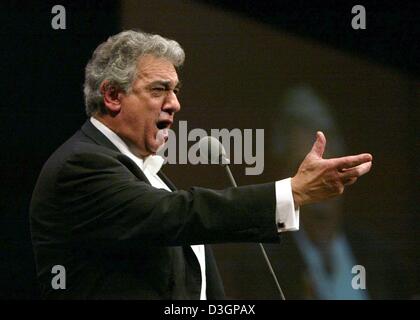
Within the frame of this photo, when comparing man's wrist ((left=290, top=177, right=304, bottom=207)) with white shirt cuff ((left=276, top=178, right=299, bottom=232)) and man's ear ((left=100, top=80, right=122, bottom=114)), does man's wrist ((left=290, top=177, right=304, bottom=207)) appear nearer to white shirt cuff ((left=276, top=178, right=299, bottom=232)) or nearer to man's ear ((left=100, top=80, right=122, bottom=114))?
white shirt cuff ((left=276, top=178, right=299, bottom=232))

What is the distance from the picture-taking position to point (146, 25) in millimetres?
3576

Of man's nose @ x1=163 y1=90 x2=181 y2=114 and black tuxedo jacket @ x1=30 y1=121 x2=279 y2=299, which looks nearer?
black tuxedo jacket @ x1=30 y1=121 x2=279 y2=299

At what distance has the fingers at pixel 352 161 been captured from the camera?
2.14 metres

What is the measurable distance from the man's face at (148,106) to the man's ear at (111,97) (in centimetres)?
1

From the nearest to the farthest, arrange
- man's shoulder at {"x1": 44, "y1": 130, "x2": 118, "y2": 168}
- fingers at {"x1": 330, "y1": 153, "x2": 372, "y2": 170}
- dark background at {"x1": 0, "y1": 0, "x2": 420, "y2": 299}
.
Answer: fingers at {"x1": 330, "y1": 153, "x2": 372, "y2": 170}, man's shoulder at {"x1": 44, "y1": 130, "x2": 118, "y2": 168}, dark background at {"x1": 0, "y1": 0, "x2": 420, "y2": 299}

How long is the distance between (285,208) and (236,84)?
1.42 meters

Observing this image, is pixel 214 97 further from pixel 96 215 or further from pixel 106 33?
pixel 96 215

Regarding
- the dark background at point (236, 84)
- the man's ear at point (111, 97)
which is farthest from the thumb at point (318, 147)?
the dark background at point (236, 84)

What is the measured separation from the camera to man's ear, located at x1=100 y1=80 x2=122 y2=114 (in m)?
2.68

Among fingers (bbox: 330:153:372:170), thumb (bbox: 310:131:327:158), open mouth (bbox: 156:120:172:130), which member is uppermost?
open mouth (bbox: 156:120:172:130)

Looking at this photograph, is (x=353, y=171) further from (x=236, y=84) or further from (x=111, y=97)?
(x=236, y=84)

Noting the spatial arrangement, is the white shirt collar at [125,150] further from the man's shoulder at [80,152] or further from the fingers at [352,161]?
the fingers at [352,161]

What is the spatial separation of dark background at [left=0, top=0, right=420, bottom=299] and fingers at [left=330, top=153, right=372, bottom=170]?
138cm

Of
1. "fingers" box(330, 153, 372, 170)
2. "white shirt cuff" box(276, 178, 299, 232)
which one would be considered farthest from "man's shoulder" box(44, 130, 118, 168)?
"fingers" box(330, 153, 372, 170)
